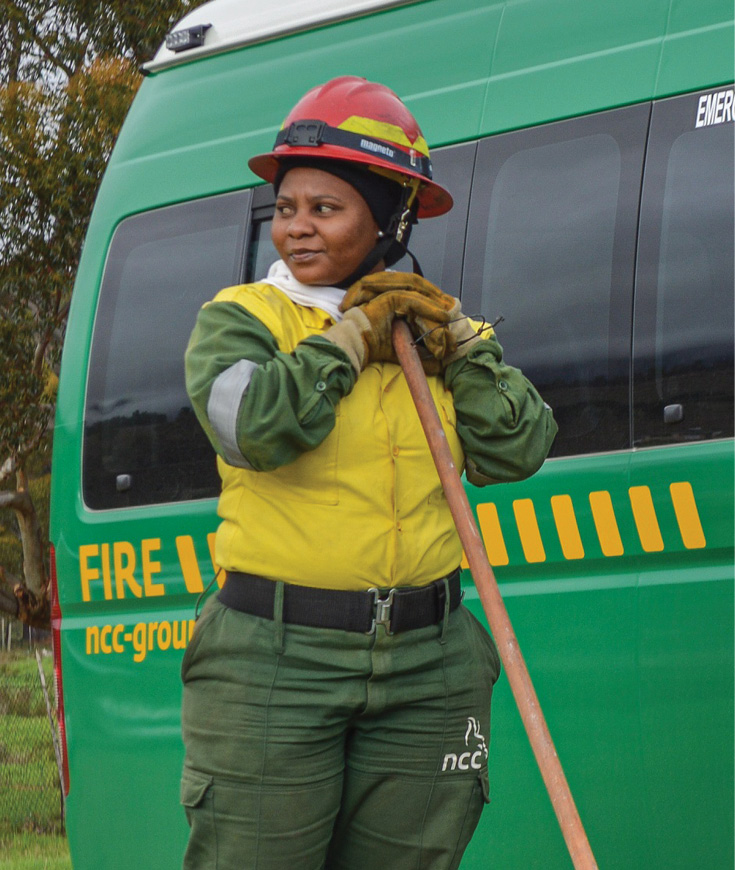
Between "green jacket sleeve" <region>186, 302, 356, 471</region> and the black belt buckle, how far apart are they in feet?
0.88

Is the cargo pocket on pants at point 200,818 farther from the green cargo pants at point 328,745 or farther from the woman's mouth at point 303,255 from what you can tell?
the woman's mouth at point 303,255

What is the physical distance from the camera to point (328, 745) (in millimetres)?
2219

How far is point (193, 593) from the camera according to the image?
371 cm

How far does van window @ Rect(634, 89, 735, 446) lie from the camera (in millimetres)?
2938

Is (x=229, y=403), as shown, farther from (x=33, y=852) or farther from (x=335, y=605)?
(x=33, y=852)

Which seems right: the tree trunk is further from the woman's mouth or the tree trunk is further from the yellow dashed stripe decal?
the woman's mouth

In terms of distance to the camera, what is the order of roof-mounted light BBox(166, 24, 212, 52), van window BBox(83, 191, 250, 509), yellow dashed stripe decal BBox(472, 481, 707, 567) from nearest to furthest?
yellow dashed stripe decal BBox(472, 481, 707, 567) < van window BBox(83, 191, 250, 509) < roof-mounted light BBox(166, 24, 212, 52)

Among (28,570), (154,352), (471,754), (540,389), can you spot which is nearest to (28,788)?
(154,352)

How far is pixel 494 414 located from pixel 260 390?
461mm

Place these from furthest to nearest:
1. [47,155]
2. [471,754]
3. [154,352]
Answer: [47,155] < [154,352] < [471,754]

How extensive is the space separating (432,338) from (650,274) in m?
0.95

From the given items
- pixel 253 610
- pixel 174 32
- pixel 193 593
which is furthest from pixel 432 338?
pixel 174 32

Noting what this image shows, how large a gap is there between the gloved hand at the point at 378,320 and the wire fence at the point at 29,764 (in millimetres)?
5330

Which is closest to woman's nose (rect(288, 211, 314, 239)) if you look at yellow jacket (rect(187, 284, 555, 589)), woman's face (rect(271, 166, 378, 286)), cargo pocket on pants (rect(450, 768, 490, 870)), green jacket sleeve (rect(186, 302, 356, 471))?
woman's face (rect(271, 166, 378, 286))
